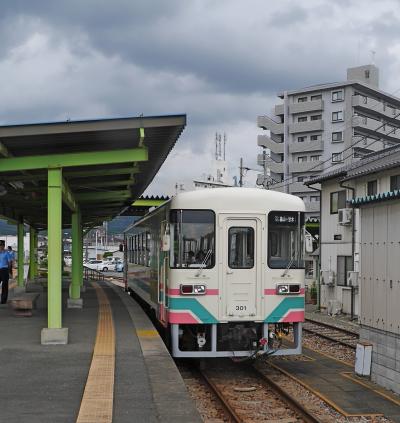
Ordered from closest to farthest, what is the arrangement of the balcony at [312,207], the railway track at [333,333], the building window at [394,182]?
1. the railway track at [333,333]
2. the building window at [394,182]
3. the balcony at [312,207]

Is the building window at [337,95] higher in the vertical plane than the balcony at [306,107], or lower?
higher

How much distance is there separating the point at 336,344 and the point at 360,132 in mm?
48946

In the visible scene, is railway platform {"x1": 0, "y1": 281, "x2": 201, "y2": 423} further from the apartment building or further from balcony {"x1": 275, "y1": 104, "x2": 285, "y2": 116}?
balcony {"x1": 275, "y1": 104, "x2": 285, "y2": 116}

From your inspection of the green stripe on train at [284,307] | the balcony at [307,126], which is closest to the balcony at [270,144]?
the balcony at [307,126]

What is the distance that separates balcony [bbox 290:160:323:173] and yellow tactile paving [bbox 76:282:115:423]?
49.9 meters

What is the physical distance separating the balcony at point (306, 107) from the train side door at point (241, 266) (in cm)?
5237

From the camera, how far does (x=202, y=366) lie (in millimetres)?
10445

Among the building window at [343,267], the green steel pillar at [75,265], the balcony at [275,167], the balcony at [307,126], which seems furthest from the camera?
the balcony at [275,167]

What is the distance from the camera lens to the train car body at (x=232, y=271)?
31.1 feet

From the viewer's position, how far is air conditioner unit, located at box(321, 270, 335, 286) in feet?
73.4

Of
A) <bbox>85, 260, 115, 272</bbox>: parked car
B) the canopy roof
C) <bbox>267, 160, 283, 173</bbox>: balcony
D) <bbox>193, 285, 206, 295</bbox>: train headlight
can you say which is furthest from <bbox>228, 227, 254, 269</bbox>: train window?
<bbox>85, 260, 115, 272</bbox>: parked car

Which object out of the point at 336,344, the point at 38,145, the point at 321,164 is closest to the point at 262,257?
the point at 38,145

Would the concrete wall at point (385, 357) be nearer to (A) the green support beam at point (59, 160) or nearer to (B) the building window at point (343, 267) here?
(A) the green support beam at point (59, 160)

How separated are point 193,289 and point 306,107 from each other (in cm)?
5394
